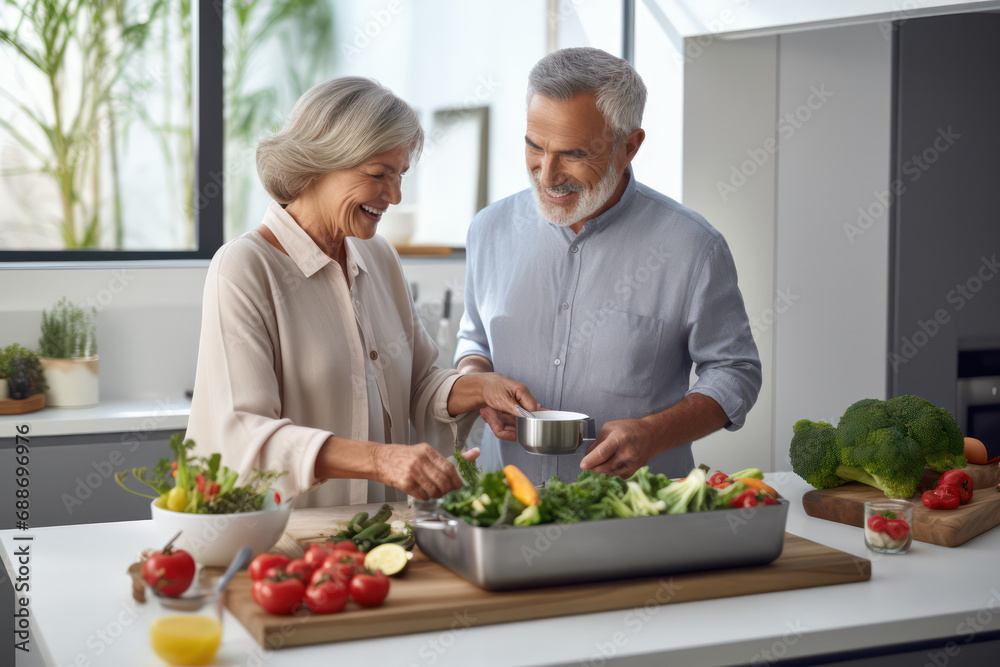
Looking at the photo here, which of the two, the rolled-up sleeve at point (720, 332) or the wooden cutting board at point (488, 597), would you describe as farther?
the rolled-up sleeve at point (720, 332)

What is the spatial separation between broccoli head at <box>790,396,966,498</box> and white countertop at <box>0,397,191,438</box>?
5.91ft

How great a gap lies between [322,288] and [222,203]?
199 cm

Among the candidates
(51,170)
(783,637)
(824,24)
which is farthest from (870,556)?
(51,170)

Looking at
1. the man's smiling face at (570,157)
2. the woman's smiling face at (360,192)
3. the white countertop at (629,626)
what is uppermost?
the man's smiling face at (570,157)

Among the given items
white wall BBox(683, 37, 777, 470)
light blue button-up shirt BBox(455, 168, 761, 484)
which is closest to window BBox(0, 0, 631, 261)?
white wall BBox(683, 37, 777, 470)

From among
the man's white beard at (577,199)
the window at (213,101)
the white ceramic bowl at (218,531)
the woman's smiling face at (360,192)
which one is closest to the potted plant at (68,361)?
the window at (213,101)

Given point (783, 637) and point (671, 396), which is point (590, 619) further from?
point (671, 396)

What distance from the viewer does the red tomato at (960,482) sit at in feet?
6.06

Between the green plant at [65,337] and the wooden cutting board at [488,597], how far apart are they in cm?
200

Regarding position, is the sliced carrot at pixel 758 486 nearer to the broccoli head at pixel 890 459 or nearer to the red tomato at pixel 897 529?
the red tomato at pixel 897 529

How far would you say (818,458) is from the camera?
1.99m

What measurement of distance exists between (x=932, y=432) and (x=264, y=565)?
52.4 inches

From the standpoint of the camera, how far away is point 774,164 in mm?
3646

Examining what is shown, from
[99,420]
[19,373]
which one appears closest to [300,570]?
[99,420]
